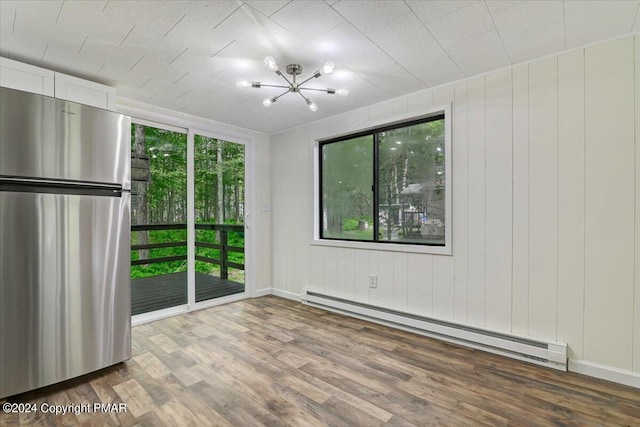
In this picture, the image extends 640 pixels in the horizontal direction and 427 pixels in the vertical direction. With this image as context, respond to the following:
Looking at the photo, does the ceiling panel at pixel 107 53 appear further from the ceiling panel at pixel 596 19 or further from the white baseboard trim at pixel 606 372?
the white baseboard trim at pixel 606 372

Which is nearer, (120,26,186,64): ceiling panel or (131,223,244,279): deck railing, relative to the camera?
(120,26,186,64): ceiling panel

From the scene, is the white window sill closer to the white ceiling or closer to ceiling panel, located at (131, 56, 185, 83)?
the white ceiling

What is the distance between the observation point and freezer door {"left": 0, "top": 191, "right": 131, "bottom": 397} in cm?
183

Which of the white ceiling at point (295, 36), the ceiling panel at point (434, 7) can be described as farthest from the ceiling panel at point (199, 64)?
the ceiling panel at point (434, 7)

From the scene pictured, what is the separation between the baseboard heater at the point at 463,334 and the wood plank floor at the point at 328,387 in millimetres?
82

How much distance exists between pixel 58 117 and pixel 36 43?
53 centimetres

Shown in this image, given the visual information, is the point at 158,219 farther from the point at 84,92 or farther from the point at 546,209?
the point at 546,209

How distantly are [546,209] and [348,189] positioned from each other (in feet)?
6.43

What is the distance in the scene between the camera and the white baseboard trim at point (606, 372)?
1959 millimetres

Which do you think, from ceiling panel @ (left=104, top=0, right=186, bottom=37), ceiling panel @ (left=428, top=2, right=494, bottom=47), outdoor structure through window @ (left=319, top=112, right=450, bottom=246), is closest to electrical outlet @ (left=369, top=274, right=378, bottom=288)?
outdoor structure through window @ (left=319, top=112, right=450, bottom=246)

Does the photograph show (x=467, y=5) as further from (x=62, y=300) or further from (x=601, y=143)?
(x=62, y=300)

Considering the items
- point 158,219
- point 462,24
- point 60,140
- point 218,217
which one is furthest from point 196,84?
point 462,24

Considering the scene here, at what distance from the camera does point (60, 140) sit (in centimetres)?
200

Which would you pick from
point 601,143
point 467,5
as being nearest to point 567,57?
point 601,143
